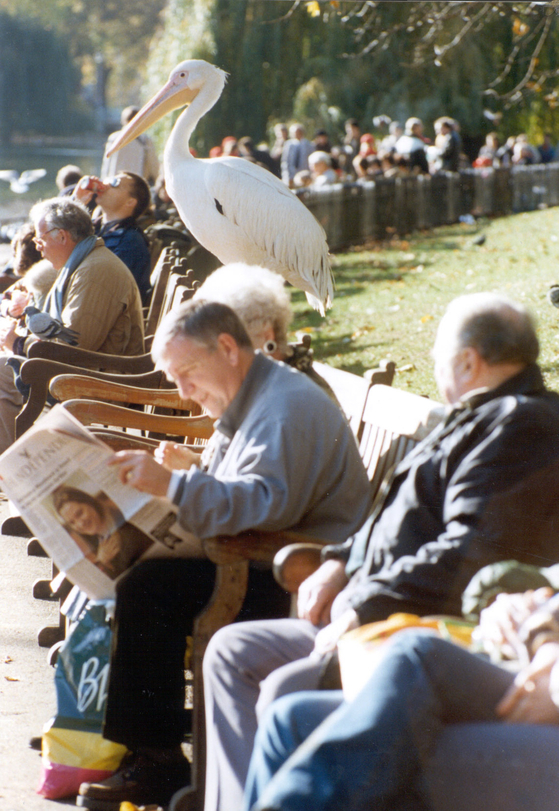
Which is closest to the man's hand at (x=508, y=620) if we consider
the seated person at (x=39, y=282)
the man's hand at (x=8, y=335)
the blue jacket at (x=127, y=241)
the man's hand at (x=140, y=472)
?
the man's hand at (x=140, y=472)

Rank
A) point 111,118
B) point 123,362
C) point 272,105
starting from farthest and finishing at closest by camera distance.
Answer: point 111,118, point 272,105, point 123,362

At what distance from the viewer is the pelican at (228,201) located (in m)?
6.13

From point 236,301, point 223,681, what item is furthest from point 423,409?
point 223,681

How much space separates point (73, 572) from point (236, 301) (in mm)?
954

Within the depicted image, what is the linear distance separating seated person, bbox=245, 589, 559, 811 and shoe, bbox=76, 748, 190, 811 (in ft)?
2.89

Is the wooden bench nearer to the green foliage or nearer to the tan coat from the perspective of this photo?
the tan coat

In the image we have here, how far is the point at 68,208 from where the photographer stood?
557 cm

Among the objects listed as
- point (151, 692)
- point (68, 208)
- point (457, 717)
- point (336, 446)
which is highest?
point (68, 208)

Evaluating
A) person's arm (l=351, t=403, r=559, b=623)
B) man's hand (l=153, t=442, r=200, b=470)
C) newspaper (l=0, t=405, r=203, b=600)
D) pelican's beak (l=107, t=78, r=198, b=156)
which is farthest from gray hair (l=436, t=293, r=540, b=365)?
pelican's beak (l=107, t=78, r=198, b=156)

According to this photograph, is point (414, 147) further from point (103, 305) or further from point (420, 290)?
point (103, 305)

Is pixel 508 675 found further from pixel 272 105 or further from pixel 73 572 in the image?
pixel 272 105

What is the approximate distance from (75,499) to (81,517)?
51 millimetres

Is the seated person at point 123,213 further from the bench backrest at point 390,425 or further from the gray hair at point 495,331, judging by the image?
the gray hair at point 495,331

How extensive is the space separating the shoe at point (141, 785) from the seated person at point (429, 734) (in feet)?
2.89
